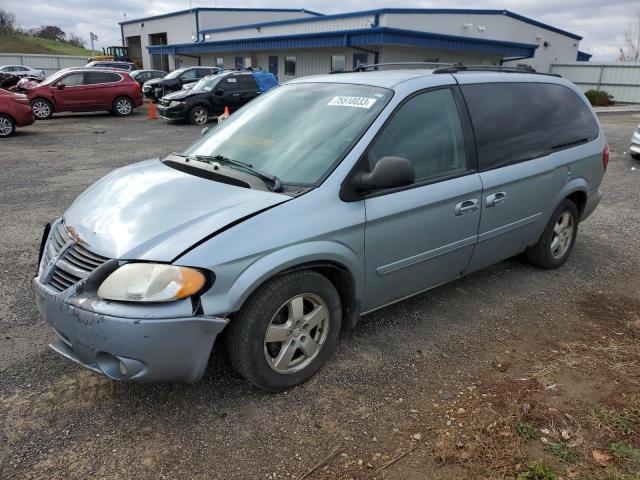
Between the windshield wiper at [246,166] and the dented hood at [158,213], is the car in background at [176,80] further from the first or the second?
the dented hood at [158,213]

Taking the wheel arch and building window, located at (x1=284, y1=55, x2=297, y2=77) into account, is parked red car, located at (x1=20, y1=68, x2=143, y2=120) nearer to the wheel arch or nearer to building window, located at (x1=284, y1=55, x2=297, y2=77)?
building window, located at (x1=284, y1=55, x2=297, y2=77)

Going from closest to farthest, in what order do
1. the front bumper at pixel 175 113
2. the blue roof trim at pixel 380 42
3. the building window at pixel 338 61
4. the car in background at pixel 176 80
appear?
1. the front bumper at pixel 175 113
2. the car in background at pixel 176 80
3. the blue roof trim at pixel 380 42
4. the building window at pixel 338 61

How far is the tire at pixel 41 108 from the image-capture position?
17.1m

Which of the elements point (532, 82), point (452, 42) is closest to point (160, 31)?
point (452, 42)

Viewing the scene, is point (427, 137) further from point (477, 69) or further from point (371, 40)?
point (371, 40)

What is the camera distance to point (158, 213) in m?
2.78

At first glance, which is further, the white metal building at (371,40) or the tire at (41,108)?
the white metal building at (371,40)

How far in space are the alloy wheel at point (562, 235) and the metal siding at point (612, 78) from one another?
31.4m

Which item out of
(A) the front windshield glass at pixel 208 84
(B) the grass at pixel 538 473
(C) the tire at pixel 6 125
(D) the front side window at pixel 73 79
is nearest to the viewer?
(B) the grass at pixel 538 473

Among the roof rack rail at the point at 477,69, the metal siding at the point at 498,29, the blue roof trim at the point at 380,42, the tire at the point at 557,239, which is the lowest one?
the tire at the point at 557,239

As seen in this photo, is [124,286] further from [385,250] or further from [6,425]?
[385,250]

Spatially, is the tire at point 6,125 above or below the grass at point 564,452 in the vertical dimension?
above

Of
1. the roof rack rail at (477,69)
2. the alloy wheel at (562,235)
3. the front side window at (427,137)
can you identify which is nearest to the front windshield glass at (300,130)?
the front side window at (427,137)

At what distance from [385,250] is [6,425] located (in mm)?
2314
